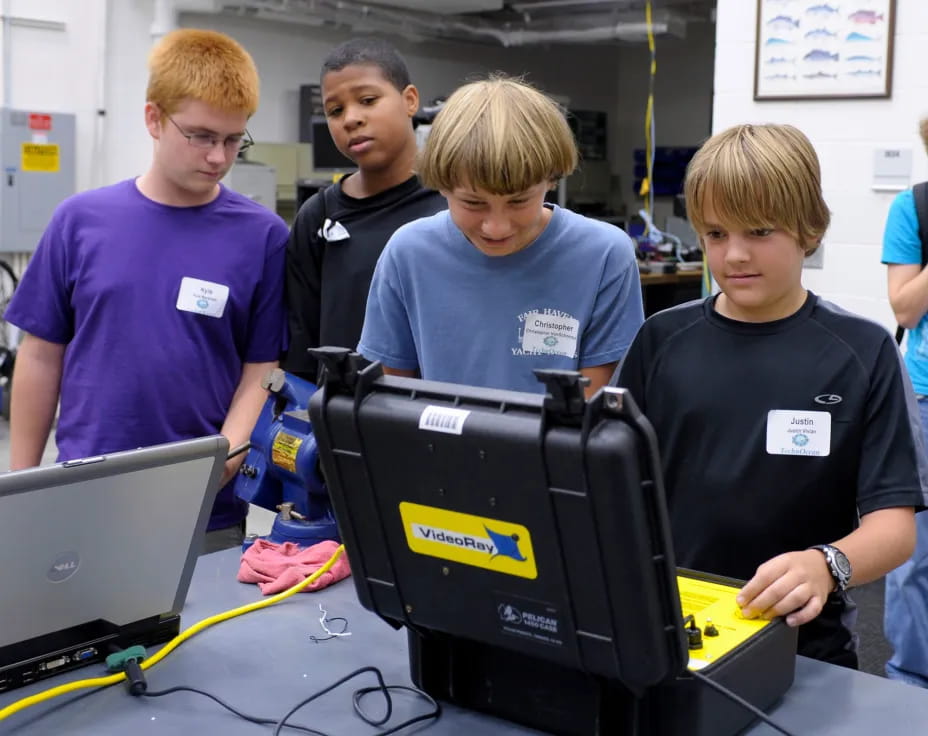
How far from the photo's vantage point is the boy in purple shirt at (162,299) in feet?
5.89

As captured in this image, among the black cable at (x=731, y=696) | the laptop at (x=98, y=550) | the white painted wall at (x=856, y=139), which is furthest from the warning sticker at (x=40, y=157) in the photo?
the black cable at (x=731, y=696)

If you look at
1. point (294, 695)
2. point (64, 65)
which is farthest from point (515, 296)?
point (64, 65)

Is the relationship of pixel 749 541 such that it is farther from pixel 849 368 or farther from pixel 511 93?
pixel 511 93

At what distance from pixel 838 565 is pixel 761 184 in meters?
0.44

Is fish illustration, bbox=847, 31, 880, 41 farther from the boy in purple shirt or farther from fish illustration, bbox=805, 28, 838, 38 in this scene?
the boy in purple shirt

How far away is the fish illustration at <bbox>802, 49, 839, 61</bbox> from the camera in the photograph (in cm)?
332

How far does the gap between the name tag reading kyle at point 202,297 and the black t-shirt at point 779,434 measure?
80cm

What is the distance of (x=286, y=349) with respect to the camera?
191 centimetres

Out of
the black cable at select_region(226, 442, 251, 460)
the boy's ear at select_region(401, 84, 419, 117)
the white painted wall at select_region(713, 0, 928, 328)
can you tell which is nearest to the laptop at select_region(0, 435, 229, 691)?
the black cable at select_region(226, 442, 251, 460)

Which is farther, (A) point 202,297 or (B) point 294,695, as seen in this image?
(A) point 202,297

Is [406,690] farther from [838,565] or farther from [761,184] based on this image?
[761,184]

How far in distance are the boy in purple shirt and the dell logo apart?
0.64 meters

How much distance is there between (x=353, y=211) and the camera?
1941mm

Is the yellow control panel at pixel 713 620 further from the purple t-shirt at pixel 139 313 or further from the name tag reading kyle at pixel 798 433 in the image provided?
the purple t-shirt at pixel 139 313
